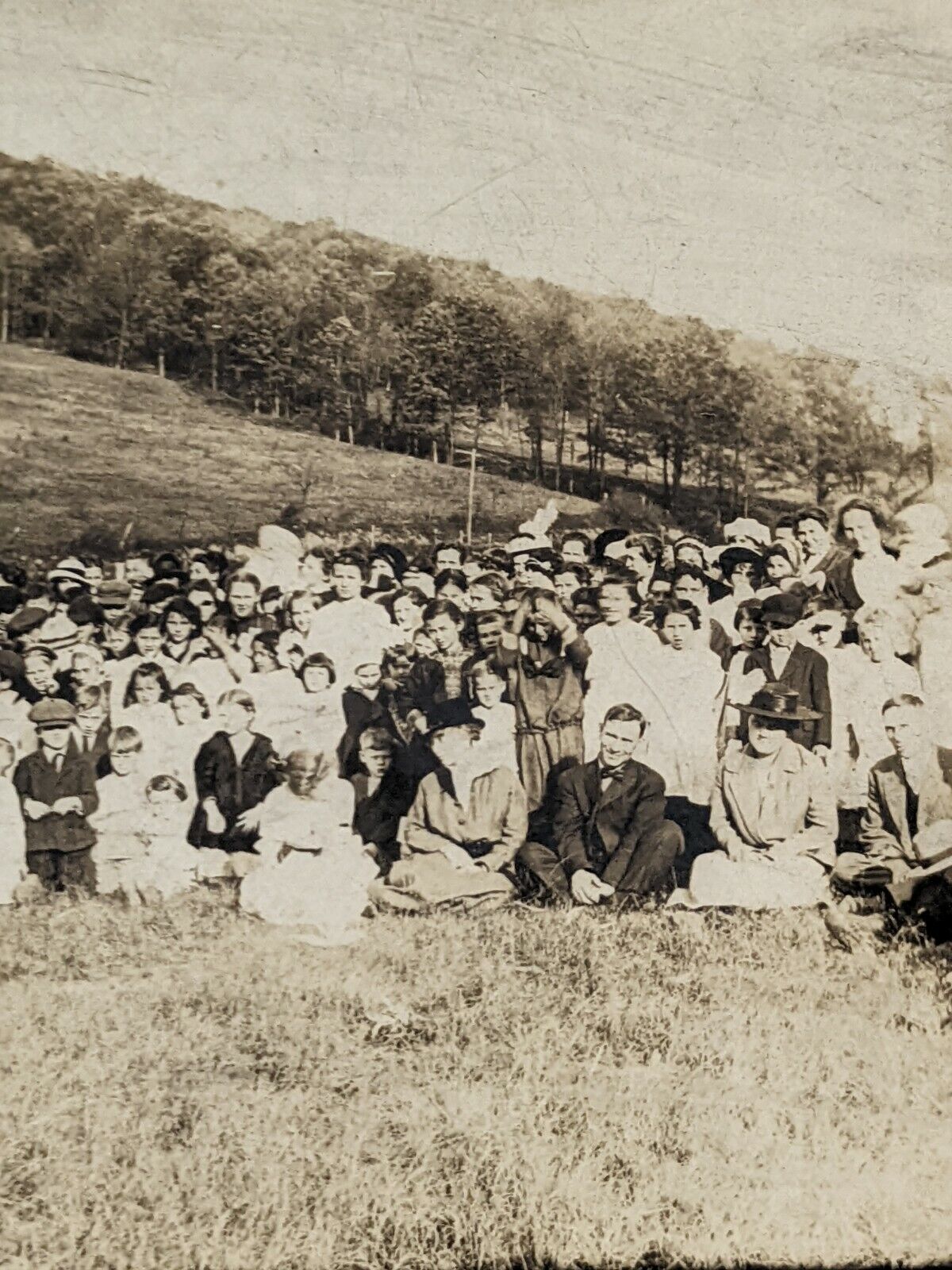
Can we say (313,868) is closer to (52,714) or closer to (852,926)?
(52,714)

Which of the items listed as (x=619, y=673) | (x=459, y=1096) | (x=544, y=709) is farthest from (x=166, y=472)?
(x=459, y=1096)

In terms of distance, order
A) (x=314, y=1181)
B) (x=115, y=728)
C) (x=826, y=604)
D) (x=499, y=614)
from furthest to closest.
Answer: (x=826, y=604), (x=499, y=614), (x=115, y=728), (x=314, y=1181)

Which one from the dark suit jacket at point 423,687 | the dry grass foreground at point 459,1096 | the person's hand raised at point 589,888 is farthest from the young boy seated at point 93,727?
the person's hand raised at point 589,888

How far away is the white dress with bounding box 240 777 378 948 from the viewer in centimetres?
393

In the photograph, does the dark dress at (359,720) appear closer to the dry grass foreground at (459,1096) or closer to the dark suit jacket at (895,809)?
the dry grass foreground at (459,1096)

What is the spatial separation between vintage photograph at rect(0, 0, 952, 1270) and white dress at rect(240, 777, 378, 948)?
15 millimetres

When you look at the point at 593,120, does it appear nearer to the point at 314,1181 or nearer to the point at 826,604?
the point at 826,604

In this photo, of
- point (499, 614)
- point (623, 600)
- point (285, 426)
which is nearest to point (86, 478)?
point (285, 426)

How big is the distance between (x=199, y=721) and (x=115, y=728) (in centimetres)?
30

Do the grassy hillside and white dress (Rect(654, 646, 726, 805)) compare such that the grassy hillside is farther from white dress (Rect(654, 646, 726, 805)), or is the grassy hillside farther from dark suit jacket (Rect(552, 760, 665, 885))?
dark suit jacket (Rect(552, 760, 665, 885))

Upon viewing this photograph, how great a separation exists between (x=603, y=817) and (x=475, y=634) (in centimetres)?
85

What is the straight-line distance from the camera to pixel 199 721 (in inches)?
157

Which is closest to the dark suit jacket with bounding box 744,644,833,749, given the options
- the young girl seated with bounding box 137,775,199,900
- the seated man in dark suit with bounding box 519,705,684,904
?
the seated man in dark suit with bounding box 519,705,684,904

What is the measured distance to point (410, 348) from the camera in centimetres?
424
